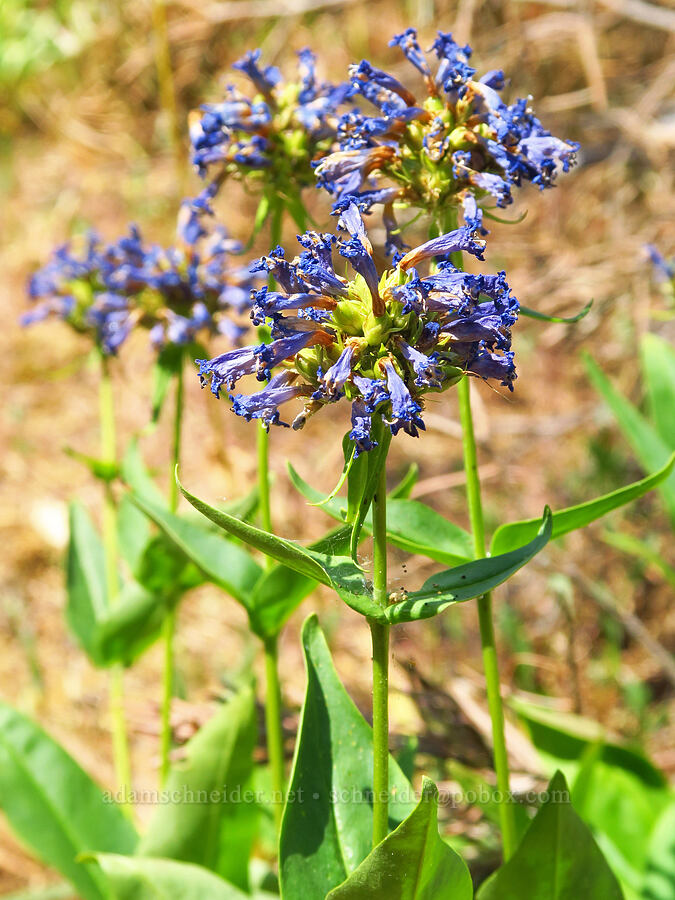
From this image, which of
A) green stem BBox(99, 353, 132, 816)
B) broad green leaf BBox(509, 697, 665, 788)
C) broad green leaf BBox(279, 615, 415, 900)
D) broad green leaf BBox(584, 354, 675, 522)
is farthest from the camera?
green stem BBox(99, 353, 132, 816)

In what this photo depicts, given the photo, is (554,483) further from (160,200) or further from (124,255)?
(160,200)

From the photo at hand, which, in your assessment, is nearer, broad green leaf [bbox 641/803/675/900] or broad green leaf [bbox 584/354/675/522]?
broad green leaf [bbox 641/803/675/900]

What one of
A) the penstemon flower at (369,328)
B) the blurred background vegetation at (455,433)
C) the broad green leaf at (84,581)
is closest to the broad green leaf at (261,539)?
the penstemon flower at (369,328)

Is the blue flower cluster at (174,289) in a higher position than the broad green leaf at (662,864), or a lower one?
higher

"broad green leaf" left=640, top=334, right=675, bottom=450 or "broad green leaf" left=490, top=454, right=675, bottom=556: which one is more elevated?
"broad green leaf" left=640, top=334, right=675, bottom=450

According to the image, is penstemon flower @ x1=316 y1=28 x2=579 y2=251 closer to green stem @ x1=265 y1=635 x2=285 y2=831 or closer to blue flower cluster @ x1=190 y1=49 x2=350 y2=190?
blue flower cluster @ x1=190 y1=49 x2=350 y2=190

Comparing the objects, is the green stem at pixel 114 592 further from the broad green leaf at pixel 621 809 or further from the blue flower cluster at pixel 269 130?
the broad green leaf at pixel 621 809

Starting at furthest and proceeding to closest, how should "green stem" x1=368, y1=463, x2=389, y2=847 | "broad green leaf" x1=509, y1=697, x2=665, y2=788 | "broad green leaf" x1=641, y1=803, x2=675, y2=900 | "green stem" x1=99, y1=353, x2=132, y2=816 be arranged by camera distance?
1. "green stem" x1=99, y1=353, x2=132, y2=816
2. "broad green leaf" x1=509, y1=697, x2=665, y2=788
3. "broad green leaf" x1=641, y1=803, x2=675, y2=900
4. "green stem" x1=368, y1=463, x2=389, y2=847

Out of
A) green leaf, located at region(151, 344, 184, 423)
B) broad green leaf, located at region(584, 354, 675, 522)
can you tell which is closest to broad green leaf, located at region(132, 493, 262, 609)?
green leaf, located at region(151, 344, 184, 423)
